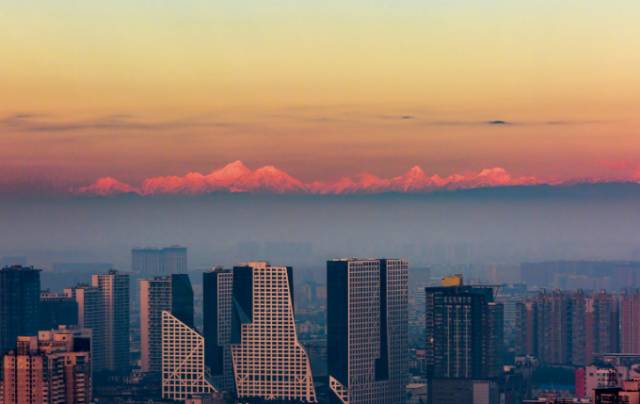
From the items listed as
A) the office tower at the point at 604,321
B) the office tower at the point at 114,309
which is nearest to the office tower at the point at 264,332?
the office tower at the point at 114,309

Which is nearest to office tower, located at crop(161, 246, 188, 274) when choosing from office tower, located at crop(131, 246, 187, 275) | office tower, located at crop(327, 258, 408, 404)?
office tower, located at crop(131, 246, 187, 275)

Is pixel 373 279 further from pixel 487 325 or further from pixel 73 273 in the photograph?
pixel 73 273

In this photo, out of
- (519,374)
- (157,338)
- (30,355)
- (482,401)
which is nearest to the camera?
(30,355)

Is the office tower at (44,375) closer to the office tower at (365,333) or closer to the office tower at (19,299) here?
the office tower at (365,333)

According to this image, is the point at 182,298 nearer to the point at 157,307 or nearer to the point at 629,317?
the point at 157,307

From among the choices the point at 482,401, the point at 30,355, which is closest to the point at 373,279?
the point at 482,401

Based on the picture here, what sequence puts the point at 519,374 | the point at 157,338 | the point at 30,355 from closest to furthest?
the point at 30,355
the point at 519,374
the point at 157,338

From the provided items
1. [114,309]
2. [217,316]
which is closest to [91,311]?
[114,309]

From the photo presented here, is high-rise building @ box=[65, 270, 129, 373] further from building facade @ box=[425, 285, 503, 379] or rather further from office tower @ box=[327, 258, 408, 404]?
building facade @ box=[425, 285, 503, 379]
